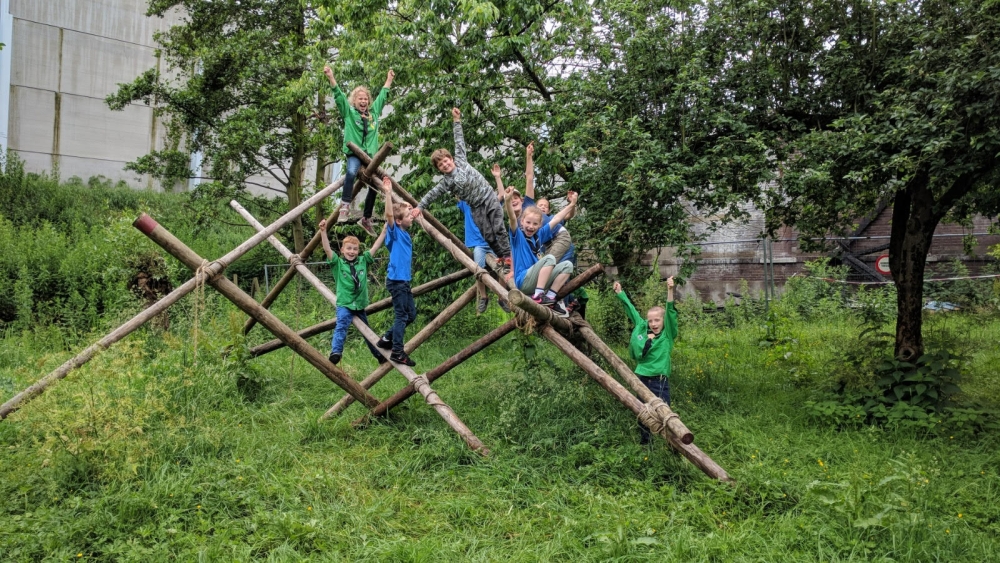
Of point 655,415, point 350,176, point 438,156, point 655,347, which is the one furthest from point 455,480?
point 350,176

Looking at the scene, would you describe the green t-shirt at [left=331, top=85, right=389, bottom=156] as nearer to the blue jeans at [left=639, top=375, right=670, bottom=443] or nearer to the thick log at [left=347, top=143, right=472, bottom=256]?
the thick log at [left=347, top=143, right=472, bottom=256]

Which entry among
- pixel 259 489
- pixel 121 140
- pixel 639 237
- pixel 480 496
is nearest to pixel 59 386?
pixel 259 489

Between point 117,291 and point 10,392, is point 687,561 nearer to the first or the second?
point 10,392

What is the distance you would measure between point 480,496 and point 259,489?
5.29 ft

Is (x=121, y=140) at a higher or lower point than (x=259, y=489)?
higher

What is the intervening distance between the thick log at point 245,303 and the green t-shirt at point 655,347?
254 cm

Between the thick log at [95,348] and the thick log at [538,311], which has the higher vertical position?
the thick log at [538,311]

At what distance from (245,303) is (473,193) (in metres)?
2.47

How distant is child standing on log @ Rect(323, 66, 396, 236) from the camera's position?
668cm

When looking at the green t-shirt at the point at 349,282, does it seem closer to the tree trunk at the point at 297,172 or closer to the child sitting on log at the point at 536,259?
the child sitting on log at the point at 536,259

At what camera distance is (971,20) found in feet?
17.6

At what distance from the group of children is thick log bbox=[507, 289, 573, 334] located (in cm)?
17

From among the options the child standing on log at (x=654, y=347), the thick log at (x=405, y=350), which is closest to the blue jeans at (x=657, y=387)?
the child standing on log at (x=654, y=347)

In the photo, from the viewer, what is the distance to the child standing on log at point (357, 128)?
668cm
